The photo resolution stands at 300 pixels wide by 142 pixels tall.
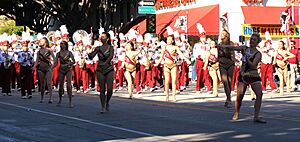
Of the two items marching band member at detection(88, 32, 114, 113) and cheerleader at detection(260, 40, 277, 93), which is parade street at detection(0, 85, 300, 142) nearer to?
marching band member at detection(88, 32, 114, 113)

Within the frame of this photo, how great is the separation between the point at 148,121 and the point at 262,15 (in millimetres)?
26171

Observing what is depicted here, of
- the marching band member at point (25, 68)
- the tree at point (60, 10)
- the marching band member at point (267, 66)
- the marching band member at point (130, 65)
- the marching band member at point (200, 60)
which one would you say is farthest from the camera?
the tree at point (60, 10)

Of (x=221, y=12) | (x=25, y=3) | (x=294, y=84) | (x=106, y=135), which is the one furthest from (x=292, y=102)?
(x=25, y=3)

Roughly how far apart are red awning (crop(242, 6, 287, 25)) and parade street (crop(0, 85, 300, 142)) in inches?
765

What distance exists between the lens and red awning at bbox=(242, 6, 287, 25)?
3728 centimetres

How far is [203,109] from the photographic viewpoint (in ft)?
50.8

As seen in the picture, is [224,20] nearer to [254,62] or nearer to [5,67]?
[5,67]

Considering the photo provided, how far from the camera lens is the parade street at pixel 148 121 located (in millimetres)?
10711

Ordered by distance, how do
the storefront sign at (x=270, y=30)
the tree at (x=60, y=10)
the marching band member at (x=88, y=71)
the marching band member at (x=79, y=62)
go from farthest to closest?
the tree at (x=60, y=10) → the storefront sign at (x=270, y=30) → the marching band member at (x=79, y=62) → the marching band member at (x=88, y=71)

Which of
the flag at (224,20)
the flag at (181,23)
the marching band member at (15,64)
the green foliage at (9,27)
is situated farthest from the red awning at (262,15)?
the green foliage at (9,27)

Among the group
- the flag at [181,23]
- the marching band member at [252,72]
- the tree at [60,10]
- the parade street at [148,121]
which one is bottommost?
the parade street at [148,121]

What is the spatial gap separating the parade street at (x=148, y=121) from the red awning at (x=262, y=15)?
63.8 feet

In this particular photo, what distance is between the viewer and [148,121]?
12.9 metres

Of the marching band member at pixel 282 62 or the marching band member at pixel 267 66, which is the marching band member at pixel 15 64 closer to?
the marching band member at pixel 267 66
